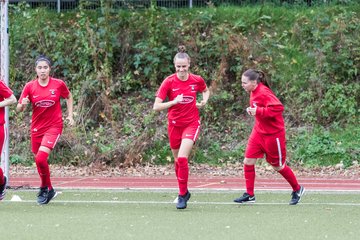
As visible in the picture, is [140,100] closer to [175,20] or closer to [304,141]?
[175,20]

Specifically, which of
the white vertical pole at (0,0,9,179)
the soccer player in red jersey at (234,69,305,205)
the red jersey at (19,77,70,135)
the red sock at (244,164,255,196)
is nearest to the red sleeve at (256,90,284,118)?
the soccer player in red jersey at (234,69,305,205)

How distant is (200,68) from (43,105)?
367 inches

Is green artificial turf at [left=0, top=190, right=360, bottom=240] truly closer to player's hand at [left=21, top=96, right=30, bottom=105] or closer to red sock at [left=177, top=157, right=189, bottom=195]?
A: red sock at [left=177, top=157, right=189, bottom=195]

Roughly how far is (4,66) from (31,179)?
10.4 feet

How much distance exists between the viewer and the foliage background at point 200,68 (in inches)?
744

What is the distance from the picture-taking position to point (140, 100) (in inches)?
829

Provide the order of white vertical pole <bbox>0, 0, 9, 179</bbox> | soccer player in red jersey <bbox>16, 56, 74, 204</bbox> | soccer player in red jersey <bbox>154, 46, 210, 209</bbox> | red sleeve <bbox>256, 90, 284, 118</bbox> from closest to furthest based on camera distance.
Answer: red sleeve <bbox>256, 90, 284, 118</bbox> → soccer player in red jersey <bbox>154, 46, 210, 209</bbox> → soccer player in red jersey <bbox>16, 56, 74, 204</bbox> → white vertical pole <bbox>0, 0, 9, 179</bbox>

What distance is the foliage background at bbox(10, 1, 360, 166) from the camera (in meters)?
18.9

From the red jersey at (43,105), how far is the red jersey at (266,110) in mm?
2769

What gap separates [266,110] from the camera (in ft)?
38.0

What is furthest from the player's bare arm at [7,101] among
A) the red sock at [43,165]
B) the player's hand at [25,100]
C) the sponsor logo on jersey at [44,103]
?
the red sock at [43,165]

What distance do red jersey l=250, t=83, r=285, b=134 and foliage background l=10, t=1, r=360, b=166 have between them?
21.1 ft

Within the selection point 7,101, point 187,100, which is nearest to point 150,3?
point 187,100

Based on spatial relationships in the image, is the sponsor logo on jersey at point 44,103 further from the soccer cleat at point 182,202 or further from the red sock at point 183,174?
the soccer cleat at point 182,202
